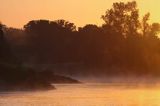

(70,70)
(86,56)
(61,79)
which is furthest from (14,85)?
(86,56)

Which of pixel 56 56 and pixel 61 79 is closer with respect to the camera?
pixel 61 79

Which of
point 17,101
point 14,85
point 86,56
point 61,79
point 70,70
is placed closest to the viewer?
point 17,101

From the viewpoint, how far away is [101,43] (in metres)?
132

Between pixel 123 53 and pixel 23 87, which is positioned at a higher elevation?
Answer: pixel 123 53

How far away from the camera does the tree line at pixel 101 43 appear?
127438 millimetres

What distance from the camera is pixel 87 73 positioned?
12044 cm

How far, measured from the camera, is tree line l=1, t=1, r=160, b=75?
12744 centimetres

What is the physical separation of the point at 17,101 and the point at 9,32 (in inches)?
3939

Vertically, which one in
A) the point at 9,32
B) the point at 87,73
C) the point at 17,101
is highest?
the point at 9,32

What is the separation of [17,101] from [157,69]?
80.2m

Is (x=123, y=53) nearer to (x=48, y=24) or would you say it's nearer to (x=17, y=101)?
(x=48, y=24)

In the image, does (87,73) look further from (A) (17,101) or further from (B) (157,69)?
(A) (17,101)

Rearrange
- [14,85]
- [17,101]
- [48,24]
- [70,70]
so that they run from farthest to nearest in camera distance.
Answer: [48,24] → [70,70] → [14,85] → [17,101]

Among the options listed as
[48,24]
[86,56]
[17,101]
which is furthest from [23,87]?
[48,24]
